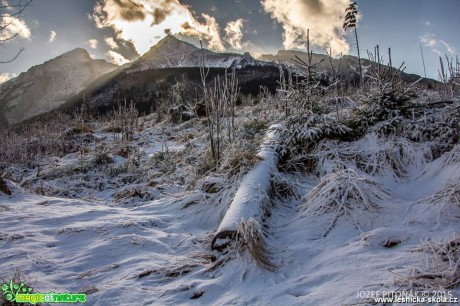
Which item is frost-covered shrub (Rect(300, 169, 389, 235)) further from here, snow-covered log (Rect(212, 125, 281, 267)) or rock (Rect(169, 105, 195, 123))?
rock (Rect(169, 105, 195, 123))

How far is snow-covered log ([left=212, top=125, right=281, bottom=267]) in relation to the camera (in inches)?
86.5

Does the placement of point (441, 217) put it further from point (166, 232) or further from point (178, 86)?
point (178, 86)

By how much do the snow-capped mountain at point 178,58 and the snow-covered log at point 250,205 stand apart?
200 feet

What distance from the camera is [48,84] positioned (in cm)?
9844

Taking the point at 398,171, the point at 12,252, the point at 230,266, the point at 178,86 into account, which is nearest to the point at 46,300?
the point at 12,252

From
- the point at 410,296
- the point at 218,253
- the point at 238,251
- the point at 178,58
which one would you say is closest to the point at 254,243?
the point at 238,251

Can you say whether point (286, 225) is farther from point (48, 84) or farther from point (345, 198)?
point (48, 84)

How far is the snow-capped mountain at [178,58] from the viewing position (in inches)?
2711

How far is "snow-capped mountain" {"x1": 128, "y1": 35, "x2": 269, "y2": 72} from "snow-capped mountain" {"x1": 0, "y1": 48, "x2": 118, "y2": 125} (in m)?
26.6

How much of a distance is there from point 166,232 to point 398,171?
265 centimetres

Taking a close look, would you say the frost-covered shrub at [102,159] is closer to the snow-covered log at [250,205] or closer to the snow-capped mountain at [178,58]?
the snow-covered log at [250,205]

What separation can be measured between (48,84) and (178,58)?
50025mm

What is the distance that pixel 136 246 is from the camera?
2455 millimetres

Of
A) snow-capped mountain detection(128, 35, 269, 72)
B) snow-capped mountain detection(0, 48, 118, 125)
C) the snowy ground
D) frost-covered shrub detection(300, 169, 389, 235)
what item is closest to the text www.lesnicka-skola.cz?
the snowy ground
